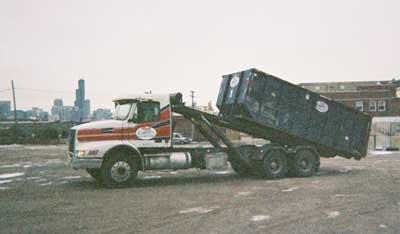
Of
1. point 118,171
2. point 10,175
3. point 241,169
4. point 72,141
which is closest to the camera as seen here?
point 118,171

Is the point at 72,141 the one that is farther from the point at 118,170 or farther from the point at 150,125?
the point at 150,125

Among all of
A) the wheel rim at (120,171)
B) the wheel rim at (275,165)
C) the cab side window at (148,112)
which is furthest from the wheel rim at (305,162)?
the wheel rim at (120,171)

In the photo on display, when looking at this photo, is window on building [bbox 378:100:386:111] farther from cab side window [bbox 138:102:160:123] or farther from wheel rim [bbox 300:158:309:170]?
cab side window [bbox 138:102:160:123]

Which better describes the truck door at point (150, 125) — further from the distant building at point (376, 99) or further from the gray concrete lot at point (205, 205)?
the distant building at point (376, 99)

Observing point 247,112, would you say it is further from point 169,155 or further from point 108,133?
point 108,133

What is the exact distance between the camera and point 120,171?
14.2 m

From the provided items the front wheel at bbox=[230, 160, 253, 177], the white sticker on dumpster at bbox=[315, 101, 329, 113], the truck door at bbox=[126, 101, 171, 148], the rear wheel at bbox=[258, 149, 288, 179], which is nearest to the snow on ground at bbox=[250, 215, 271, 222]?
the truck door at bbox=[126, 101, 171, 148]

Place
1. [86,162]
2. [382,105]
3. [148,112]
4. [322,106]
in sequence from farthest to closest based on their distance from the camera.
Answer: [382,105], [322,106], [148,112], [86,162]

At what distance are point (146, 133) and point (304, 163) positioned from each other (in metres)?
6.33

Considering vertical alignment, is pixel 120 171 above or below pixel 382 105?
below

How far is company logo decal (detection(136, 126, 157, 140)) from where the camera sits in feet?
48.2

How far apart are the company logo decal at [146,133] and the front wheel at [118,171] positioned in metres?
0.77

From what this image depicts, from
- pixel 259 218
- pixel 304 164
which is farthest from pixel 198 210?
pixel 304 164

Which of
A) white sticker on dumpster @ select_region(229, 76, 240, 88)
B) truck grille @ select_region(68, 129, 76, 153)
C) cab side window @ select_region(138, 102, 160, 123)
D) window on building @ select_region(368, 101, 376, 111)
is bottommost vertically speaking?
truck grille @ select_region(68, 129, 76, 153)
